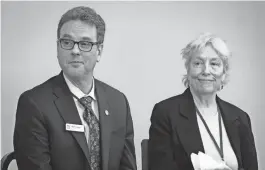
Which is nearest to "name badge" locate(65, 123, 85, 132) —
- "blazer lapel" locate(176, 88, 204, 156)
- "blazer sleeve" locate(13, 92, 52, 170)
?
"blazer sleeve" locate(13, 92, 52, 170)

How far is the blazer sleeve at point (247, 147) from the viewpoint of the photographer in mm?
2223

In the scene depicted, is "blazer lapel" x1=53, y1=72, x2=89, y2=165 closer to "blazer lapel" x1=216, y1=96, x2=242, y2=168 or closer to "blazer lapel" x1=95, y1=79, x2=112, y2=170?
"blazer lapel" x1=95, y1=79, x2=112, y2=170

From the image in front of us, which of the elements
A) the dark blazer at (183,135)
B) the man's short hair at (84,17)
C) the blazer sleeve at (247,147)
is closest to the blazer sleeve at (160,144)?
the dark blazer at (183,135)

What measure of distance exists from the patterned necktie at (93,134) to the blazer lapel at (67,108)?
50 millimetres

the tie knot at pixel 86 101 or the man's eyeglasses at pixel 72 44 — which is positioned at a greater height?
the man's eyeglasses at pixel 72 44

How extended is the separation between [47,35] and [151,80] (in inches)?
30.9

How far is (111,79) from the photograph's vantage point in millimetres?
2457

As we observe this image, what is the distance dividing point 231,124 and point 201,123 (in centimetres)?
20

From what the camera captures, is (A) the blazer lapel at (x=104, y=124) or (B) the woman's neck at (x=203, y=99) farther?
(B) the woman's neck at (x=203, y=99)

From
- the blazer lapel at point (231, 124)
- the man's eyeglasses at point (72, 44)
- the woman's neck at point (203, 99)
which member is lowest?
the blazer lapel at point (231, 124)

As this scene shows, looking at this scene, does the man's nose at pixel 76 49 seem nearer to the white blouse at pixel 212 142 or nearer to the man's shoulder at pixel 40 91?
the man's shoulder at pixel 40 91

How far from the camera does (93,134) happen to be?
1.97m

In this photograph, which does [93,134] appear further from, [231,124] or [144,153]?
[231,124]

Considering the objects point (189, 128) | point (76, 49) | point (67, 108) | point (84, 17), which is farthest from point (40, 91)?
point (189, 128)
